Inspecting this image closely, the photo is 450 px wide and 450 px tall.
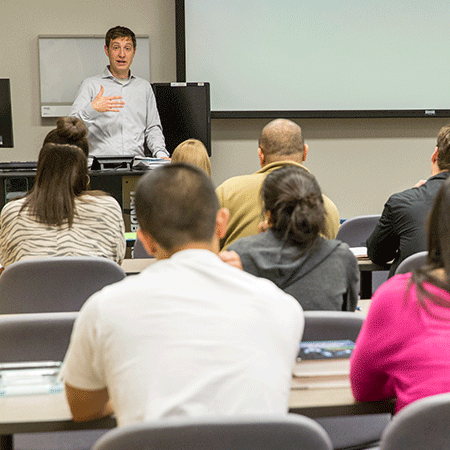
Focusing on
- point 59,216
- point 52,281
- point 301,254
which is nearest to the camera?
point 301,254

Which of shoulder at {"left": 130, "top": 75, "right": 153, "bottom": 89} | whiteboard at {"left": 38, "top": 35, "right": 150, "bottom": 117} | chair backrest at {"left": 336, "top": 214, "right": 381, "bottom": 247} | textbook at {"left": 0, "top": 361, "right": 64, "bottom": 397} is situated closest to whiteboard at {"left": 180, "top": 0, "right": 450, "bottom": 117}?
shoulder at {"left": 130, "top": 75, "right": 153, "bottom": 89}

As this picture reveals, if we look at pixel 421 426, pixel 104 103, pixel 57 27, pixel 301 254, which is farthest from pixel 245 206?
pixel 57 27

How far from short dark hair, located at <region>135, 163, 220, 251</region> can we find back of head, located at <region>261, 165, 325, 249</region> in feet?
2.23

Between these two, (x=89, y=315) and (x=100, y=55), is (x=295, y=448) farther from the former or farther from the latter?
(x=100, y=55)

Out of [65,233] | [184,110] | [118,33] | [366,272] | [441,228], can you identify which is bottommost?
[366,272]

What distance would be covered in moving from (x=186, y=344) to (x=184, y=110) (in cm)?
497

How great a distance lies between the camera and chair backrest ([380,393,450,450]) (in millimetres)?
1082

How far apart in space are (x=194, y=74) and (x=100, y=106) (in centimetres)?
108

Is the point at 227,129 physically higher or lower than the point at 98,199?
higher

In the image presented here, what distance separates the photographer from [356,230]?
3.69m

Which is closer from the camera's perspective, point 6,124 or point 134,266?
point 134,266

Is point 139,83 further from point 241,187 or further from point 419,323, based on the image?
point 419,323

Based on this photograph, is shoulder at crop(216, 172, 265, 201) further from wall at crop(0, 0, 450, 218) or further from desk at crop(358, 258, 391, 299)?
wall at crop(0, 0, 450, 218)

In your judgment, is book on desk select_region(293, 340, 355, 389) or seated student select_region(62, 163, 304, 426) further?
book on desk select_region(293, 340, 355, 389)
